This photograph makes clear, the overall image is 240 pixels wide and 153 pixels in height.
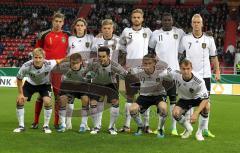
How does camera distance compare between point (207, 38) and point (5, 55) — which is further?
point (5, 55)

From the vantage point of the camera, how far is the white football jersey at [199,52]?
8.70 m

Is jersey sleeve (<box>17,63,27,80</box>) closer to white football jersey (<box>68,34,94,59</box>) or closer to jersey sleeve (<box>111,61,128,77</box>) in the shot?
white football jersey (<box>68,34,94,59</box>)

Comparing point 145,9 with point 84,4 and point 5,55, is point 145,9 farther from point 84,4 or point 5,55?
point 5,55

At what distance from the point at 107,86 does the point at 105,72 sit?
292mm

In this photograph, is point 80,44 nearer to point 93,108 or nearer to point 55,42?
point 55,42

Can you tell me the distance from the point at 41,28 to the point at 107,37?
24.0m

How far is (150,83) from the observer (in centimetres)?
861

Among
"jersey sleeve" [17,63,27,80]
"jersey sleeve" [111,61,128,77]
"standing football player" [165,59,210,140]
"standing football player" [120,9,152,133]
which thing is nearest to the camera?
"standing football player" [165,59,210,140]

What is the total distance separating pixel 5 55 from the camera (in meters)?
29.8

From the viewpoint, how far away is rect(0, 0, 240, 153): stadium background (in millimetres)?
7738

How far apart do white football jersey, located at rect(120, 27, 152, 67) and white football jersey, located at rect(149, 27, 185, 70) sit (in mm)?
215

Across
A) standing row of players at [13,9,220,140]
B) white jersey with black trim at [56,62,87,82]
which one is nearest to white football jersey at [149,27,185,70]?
standing row of players at [13,9,220,140]

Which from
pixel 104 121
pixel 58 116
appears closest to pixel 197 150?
pixel 58 116

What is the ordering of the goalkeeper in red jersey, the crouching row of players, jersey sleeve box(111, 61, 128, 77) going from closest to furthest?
the crouching row of players, jersey sleeve box(111, 61, 128, 77), the goalkeeper in red jersey
